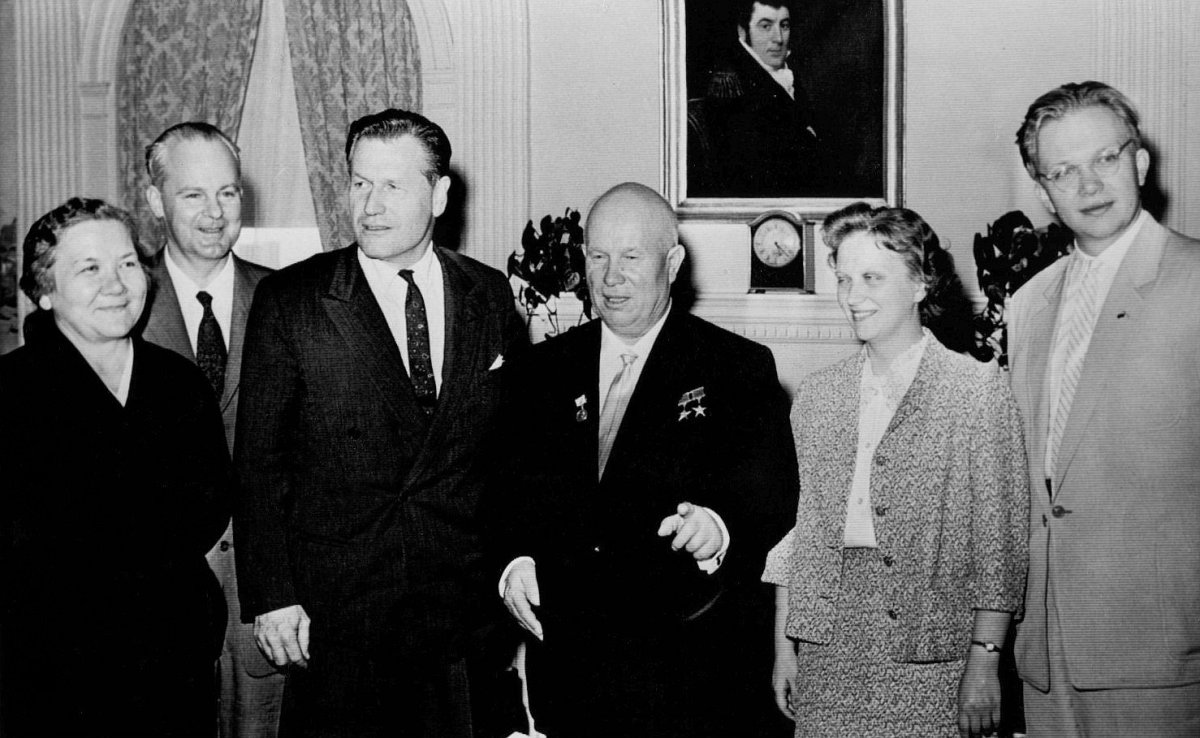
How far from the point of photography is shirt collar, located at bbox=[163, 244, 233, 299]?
306cm

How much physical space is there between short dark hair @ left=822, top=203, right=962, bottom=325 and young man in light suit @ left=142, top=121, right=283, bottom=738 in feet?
5.70

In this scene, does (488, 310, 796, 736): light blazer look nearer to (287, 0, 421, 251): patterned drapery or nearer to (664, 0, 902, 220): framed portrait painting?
(664, 0, 902, 220): framed portrait painting

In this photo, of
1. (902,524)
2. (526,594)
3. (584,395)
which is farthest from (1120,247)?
(526,594)

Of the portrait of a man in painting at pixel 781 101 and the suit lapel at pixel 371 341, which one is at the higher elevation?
the portrait of a man in painting at pixel 781 101

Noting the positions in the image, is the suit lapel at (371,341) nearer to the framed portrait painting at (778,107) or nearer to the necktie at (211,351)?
the necktie at (211,351)

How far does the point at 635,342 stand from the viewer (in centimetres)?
259

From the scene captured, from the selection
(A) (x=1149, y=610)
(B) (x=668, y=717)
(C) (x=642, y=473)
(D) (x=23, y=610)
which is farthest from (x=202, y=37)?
(A) (x=1149, y=610)

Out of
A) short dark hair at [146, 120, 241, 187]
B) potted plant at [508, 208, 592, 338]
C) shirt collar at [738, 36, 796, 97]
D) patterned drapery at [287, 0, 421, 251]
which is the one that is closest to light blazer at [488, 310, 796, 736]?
short dark hair at [146, 120, 241, 187]

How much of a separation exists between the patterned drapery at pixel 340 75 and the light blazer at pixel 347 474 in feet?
8.54

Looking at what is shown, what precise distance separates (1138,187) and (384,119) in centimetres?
188

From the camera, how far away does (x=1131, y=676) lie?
2.40 m

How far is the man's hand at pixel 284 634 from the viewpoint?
8.56 feet

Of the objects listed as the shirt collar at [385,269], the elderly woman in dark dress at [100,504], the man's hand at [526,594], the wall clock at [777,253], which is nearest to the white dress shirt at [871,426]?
the man's hand at [526,594]

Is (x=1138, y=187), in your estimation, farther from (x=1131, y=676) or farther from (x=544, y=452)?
(x=544, y=452)
